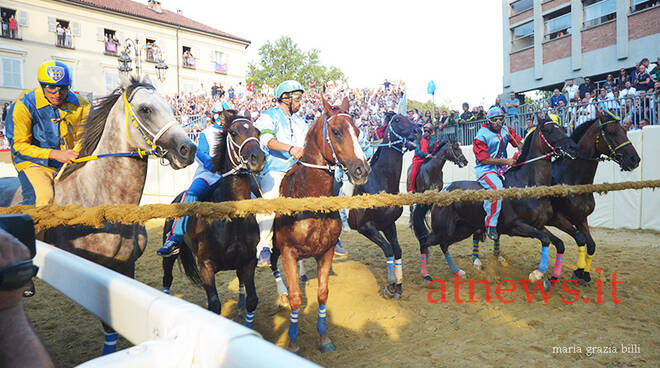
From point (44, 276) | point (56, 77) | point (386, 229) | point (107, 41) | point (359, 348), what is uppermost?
point (107, 41)

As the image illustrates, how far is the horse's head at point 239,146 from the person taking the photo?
386cm

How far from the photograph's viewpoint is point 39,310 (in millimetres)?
5465

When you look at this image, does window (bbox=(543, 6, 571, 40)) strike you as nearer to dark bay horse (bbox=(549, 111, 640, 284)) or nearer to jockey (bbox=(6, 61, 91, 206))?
dark bay horse (bbox=(549, 111, 640, 284))

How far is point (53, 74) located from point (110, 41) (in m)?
39.8

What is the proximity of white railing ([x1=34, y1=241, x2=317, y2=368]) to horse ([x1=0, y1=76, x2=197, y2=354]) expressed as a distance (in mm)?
2056

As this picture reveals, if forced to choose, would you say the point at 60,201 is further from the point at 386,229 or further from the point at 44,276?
the point at 386,229

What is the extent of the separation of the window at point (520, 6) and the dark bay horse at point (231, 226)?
78.4ft

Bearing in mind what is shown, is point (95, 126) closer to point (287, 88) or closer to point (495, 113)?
Answer: point (287, 88)

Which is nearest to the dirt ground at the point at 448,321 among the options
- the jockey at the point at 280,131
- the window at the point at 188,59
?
the jockey at the point at 280,131

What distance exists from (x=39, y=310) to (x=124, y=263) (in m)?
3.14

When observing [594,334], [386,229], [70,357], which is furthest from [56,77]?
[594,334]

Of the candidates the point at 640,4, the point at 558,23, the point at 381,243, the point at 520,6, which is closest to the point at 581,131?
the point at 381,243

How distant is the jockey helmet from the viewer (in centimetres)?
348

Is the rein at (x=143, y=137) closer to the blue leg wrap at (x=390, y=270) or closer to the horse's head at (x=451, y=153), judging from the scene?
the blue leg wrap at (x=390, y=270)
